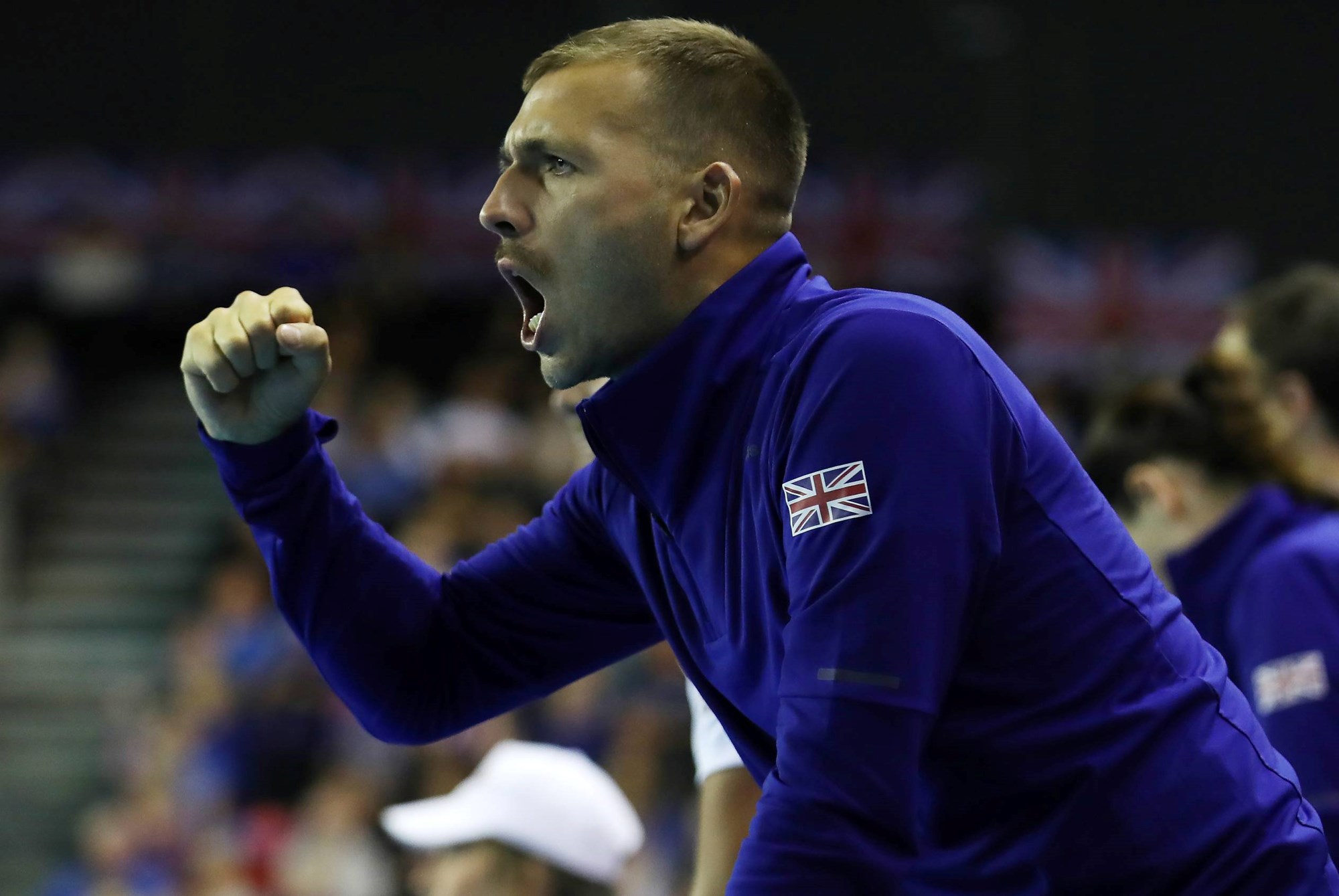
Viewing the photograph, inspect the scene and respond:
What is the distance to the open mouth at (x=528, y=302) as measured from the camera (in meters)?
1.81

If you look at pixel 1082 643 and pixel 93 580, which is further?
pixel 93 580

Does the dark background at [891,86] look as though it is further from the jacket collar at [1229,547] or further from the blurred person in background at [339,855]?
the jacket collar at [1229,547]

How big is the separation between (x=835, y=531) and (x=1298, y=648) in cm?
137

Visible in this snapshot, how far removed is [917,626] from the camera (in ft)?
4.66

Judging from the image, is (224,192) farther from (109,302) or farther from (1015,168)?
Result: (1015,168)

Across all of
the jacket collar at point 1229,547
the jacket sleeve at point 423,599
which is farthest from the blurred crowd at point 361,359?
the jacket sleeve at point 423,599

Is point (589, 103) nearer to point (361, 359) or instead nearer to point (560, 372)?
point (560, 372)

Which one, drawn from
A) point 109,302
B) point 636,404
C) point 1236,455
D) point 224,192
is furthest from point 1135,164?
point 636,404

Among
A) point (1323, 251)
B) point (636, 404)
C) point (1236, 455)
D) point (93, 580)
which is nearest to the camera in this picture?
point (636, 404)

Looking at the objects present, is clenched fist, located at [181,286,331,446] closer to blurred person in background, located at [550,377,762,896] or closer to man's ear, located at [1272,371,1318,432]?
blurred person in background, located at [550,377,762,896]

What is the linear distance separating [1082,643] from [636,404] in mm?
492

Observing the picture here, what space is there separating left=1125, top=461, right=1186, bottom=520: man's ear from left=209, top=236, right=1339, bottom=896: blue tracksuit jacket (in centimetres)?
139

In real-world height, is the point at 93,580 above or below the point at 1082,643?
below

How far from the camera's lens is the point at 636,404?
1744 millimetres
